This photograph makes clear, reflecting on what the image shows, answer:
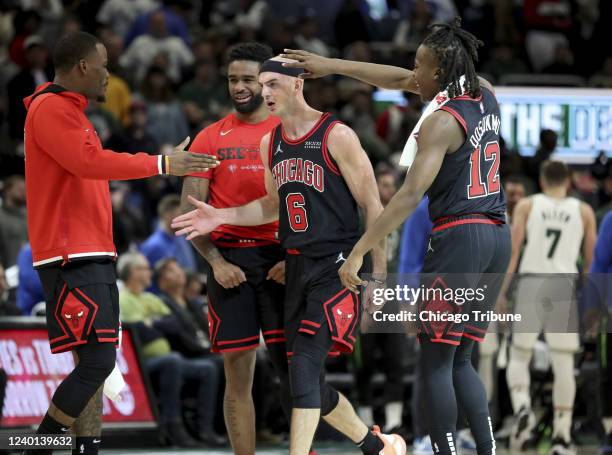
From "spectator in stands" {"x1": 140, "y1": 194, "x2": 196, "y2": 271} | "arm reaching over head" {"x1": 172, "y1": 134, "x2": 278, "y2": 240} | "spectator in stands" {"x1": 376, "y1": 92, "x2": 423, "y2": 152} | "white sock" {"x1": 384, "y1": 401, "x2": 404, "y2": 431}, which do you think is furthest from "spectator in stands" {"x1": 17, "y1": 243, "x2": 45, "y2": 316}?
"spectator in stands" {"x1": 376, "y1": 92, "x2": 423, "y2": 152}

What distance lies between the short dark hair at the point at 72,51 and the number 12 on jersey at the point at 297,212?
136cm

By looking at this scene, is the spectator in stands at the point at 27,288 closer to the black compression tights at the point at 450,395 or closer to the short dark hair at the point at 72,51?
the short dark hair at the point at 72,51

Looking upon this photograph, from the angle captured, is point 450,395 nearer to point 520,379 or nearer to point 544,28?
point 520,379

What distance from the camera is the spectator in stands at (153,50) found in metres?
16.0

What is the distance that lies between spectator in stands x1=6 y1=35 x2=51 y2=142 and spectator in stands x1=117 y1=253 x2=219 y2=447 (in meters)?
3.87

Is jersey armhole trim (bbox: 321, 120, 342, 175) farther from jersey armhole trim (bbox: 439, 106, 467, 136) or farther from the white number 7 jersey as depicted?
the white number 7 jersey

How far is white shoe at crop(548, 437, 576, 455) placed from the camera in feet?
30.9

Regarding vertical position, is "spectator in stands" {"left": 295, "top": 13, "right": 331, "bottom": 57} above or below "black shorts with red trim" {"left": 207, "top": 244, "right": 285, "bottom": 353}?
above

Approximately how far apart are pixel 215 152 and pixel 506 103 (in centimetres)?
573

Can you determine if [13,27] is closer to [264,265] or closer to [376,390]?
[376,390]

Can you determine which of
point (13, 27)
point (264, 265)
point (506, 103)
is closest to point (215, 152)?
point (264, 265)

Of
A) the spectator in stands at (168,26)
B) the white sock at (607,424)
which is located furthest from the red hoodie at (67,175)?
the spectator in stands at (168,26)

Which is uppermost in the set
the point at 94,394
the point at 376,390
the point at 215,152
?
the point at 215,152

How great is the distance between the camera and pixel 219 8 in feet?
60.8
